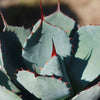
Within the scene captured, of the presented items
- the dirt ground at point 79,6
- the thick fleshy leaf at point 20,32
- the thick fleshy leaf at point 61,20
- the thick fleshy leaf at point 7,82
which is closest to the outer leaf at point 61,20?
the thick fleshy leaf at point 61,20

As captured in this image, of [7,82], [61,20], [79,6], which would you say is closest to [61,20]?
[61,20]

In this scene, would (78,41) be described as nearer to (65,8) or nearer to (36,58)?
(36,58)

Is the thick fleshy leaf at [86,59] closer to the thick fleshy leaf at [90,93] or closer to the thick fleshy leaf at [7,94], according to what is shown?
the thick fleshy leaf at [90,93]

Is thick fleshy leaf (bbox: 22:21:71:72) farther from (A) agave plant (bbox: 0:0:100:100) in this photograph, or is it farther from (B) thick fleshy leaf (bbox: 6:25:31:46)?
(B) thick fleshy leaf (bbox: 6:25:31:46)

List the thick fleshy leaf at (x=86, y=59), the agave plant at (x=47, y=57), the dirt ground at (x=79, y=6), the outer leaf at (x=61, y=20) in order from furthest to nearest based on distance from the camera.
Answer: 1. the dirt ground at (x=79, y=6)
2. the outer leaf at (x=61, y=20)
3. the thick fleshy leaf at (x=86, y=59)
4. the agave plant at (x=47, y=57)

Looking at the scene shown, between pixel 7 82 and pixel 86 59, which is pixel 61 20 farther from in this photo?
pixel 7 82

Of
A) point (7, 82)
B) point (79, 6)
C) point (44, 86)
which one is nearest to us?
point (44, 86)

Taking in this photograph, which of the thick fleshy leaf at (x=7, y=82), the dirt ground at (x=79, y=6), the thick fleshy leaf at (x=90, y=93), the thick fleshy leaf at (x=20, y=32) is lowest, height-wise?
the dirt ground at (x=79, y=6)

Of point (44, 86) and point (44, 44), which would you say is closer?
point (44, 86)

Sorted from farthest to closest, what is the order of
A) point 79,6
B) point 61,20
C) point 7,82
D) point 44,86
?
point 79,6, point 61,20, point 7,82, point 44,86
